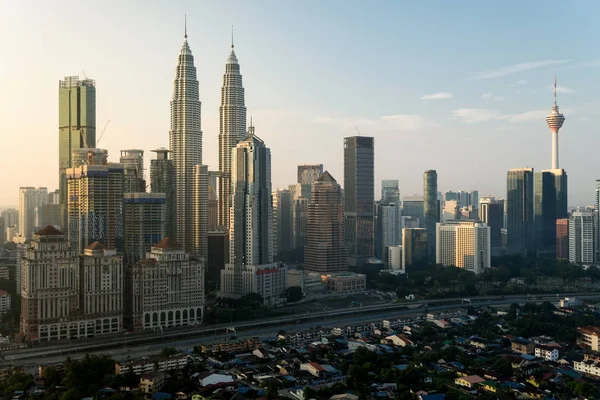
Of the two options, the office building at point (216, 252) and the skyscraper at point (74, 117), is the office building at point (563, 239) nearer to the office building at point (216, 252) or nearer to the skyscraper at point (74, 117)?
the office building at point (216, 252)

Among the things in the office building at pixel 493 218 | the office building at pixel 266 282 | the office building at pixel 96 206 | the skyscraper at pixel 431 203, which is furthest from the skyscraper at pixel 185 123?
the office building at pixel 493 218

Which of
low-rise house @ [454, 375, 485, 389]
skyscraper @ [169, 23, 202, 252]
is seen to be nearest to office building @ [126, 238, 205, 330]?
low-rise house @ [454, 375, 485, 389]

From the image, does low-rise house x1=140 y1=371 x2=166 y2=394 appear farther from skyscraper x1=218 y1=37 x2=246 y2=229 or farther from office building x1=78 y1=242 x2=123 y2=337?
skyscraper x1=218 y1=37 x2=246 y2=229

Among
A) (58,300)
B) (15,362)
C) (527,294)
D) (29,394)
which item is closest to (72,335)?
(58,300)

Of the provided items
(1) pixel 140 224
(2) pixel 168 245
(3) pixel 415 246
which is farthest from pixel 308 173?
(2) pixel 168 245

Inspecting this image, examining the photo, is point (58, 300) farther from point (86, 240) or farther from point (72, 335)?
point (86, 240)

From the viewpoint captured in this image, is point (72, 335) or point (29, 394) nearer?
point (29, 394)

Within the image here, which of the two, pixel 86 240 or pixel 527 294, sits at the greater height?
pixel 86 240

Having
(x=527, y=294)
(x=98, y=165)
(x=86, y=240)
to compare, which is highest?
(x=98, y=165)

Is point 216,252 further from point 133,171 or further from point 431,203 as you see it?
point 431,203
